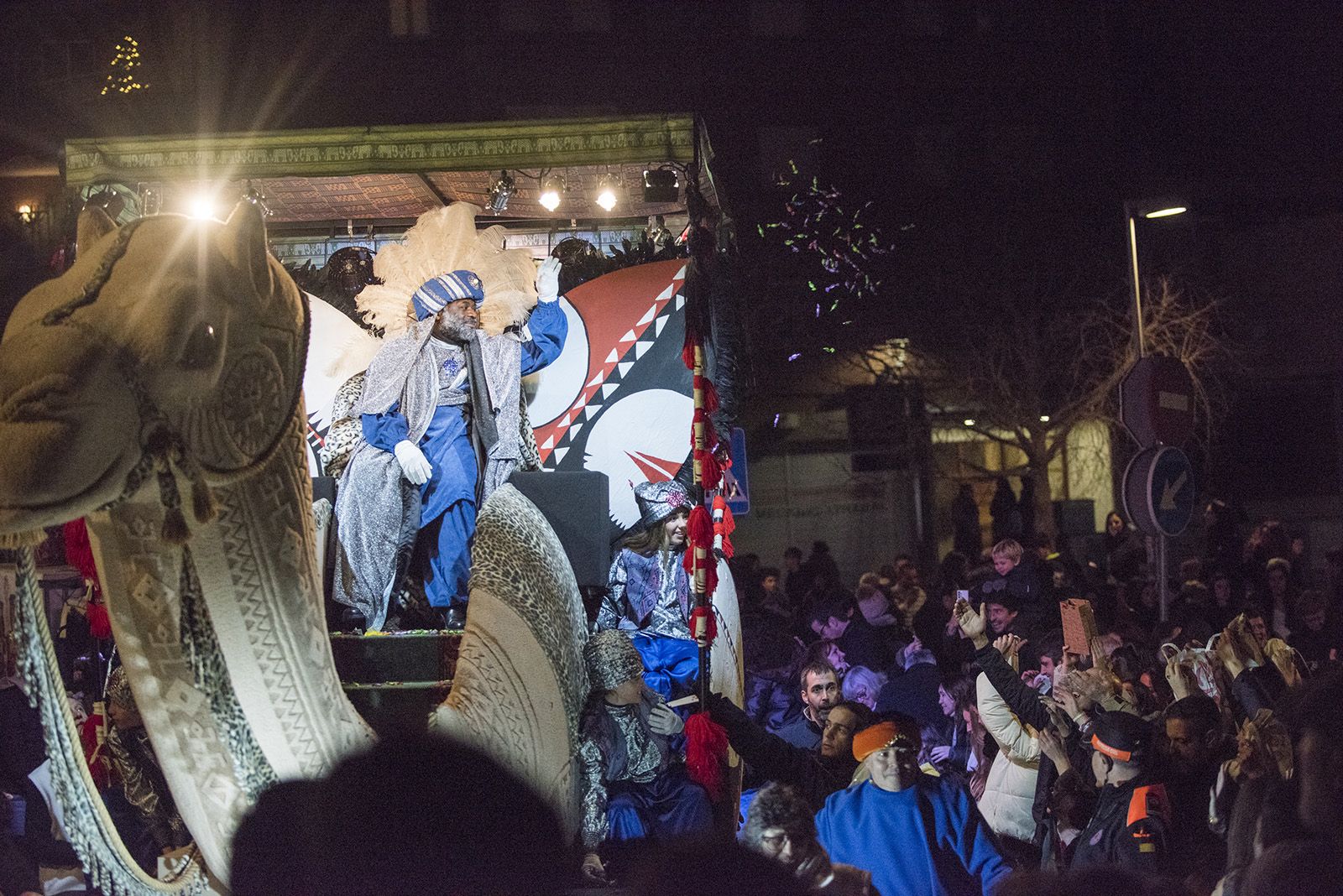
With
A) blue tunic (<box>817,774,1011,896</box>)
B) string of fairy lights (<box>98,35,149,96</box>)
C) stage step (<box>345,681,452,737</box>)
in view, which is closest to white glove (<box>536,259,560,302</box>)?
stage step (<box>345,681,452,737</box>)

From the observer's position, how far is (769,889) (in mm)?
1736

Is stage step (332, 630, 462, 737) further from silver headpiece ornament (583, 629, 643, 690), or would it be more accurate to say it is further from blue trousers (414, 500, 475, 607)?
blue trousers (414, 500, 475, 607)

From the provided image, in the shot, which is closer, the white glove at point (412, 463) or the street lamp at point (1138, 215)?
the white glove at point (412, 463)

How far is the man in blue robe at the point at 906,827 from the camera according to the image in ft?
13.5

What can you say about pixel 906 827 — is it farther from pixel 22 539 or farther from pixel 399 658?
pixel 22 539

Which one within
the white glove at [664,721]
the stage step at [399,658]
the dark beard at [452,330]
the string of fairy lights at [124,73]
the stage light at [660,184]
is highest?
the string of fairy lights at [124,73]

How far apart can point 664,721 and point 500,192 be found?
2.64 m

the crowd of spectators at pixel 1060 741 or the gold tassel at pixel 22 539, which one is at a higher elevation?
the gold tassel at pixel 22 539

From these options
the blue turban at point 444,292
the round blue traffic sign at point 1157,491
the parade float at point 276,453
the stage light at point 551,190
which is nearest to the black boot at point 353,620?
the parade float at point 276,453

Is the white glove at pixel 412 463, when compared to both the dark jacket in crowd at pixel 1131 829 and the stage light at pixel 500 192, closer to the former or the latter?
the stage light at pixel 500 192

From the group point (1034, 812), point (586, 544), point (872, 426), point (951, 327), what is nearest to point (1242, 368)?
point (951, 327)

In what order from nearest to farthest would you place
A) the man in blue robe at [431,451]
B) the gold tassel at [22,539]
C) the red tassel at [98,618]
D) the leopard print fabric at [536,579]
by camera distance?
the gold tassel at [22,539] → the leopard print fabric at [536,579] → the man in blue robe at [431,451] → the red tassel at [98,618]

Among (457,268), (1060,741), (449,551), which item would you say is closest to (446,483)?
(449,551)

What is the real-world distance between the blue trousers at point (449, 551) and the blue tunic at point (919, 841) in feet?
5.22
